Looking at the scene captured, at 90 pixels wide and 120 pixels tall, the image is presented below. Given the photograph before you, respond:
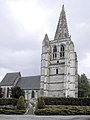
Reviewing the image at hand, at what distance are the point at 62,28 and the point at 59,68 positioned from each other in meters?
15.1

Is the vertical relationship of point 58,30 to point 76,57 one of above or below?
above

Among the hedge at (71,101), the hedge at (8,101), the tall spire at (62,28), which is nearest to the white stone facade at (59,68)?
the tall spire at (62,28)

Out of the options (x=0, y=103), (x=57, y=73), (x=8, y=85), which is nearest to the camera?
(x=0, y=103)

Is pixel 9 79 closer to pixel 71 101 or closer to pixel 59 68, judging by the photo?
pixel 59 68

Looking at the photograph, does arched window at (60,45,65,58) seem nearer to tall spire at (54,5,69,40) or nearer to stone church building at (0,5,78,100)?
stone church building at (0,5,78,100)

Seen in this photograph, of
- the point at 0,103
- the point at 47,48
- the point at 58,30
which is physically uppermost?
the point at 58,30

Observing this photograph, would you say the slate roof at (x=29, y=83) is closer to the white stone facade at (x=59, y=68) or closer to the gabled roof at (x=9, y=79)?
the gabled roof at (x=9, y=79)

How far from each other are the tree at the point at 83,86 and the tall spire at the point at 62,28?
15156 millimetres

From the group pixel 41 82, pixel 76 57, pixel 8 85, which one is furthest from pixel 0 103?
pixel 76 57

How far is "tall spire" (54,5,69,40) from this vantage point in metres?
78.9

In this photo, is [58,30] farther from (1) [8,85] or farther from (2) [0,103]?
(2) [0,103]

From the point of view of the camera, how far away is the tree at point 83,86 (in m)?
73.9

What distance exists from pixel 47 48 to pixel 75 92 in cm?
1710

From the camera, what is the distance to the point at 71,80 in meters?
70.9
